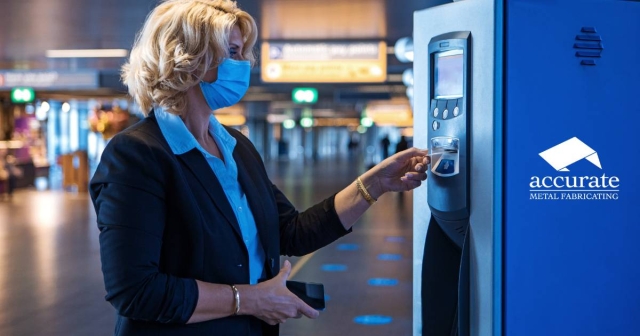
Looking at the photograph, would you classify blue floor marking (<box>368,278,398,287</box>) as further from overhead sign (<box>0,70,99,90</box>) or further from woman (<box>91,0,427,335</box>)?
overhead sign (<box>0,70,99,90</box>)

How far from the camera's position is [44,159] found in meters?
26.7

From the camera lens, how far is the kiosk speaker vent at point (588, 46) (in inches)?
90.6

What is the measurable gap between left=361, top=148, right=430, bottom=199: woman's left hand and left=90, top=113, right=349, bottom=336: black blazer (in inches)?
18.6

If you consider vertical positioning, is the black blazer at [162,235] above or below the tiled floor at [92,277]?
above

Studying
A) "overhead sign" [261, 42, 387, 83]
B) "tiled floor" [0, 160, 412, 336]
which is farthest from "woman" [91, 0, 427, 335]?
"overhead sign" [261, 42, 387, 83]

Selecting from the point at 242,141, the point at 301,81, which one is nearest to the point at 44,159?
the point at 301,81

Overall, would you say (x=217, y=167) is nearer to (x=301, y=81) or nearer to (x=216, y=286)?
(x=216, y=286)

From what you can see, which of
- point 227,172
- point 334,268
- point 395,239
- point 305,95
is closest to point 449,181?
point 227,172

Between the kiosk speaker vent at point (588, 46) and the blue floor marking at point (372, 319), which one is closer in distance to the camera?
the kiosk speaker vent at point (588, 46)

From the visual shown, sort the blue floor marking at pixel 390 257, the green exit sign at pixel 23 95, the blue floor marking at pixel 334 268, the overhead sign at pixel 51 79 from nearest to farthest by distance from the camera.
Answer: the blue floor marking at pixel 334 268 < the blue floor marking at pixel 390 257 < the overhead sign at pixel 51 79 < the green exit sign at pixel 23 95

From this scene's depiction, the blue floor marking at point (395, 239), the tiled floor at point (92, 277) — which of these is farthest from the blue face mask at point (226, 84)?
the blue floor marking at point (395, 239)

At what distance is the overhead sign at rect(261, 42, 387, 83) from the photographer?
41.6 feet

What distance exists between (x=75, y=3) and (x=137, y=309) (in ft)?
29.4

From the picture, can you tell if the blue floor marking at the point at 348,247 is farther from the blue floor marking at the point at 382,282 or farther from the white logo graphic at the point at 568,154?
the white logo graphic at the point at 568,154
